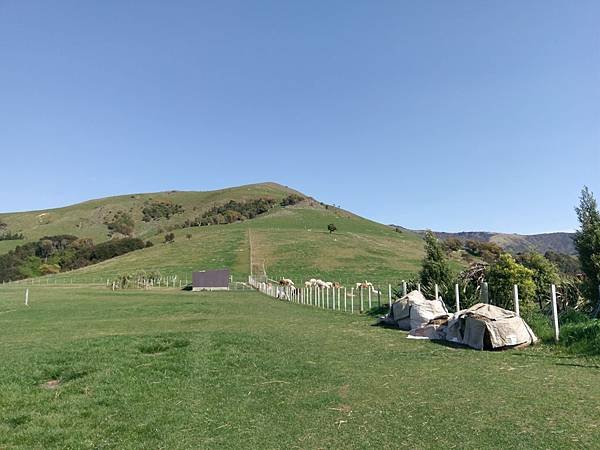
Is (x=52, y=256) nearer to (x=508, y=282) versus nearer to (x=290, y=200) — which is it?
(x=290, y=200)

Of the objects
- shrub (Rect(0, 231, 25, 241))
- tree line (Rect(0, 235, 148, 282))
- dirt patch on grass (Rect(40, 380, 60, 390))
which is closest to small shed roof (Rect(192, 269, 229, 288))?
dirt patch on grass (Rect(40, 380, 60, 390))

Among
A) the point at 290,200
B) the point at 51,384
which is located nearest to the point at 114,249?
the point at 290,200

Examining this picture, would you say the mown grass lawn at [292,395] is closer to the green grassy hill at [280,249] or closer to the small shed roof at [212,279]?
the small shed roof at [212,279]

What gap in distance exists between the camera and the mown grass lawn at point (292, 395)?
5801 millimetres

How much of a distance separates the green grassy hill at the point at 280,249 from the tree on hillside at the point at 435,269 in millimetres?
38435

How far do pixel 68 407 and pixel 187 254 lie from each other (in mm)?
83636

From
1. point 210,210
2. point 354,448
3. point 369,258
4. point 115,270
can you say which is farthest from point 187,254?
point 354,448

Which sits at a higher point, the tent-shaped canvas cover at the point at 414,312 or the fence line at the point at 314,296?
the tent-shaped canvas cover at the point at 414,312

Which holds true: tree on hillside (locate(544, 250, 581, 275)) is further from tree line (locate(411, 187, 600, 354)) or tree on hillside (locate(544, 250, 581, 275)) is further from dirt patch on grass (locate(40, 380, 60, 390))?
dirt patch on grass (locate(40, 380, 60, 390))

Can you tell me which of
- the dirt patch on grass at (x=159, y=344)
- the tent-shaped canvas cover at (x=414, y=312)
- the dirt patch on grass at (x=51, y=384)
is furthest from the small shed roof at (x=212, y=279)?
the dirt patch on grass at (x=51, y=384)

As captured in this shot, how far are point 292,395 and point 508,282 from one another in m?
12.7

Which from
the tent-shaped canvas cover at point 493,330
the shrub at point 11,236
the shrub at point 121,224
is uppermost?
the shrub at point 121,224

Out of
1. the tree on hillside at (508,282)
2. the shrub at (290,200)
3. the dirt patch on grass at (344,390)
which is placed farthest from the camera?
the shrub at (290,200)

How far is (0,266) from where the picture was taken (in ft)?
364
